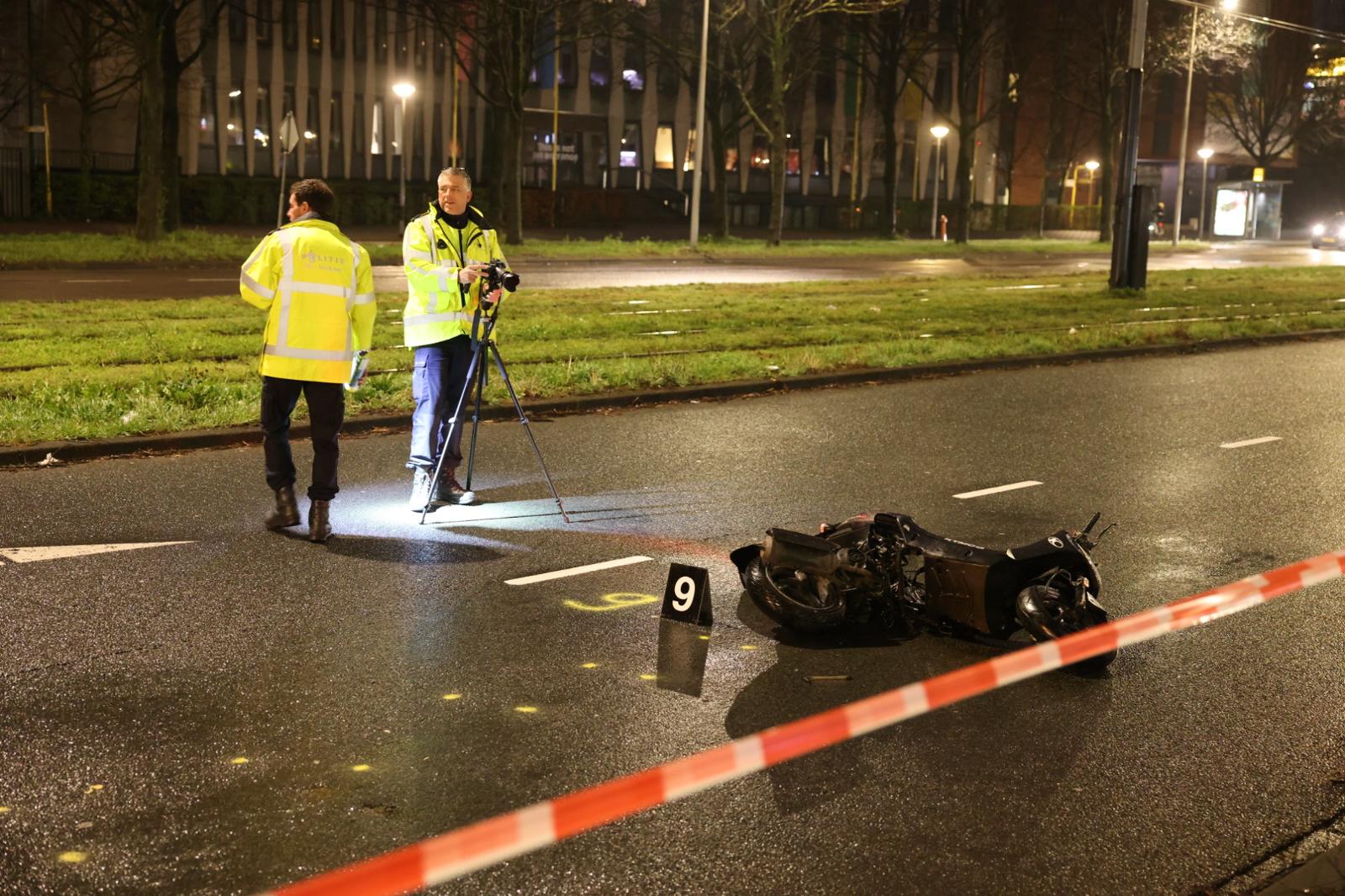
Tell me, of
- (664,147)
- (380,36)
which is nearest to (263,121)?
(380,36)

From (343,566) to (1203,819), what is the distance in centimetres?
431

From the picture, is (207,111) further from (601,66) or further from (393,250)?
(393,250)

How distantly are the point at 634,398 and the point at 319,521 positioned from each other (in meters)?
5.57

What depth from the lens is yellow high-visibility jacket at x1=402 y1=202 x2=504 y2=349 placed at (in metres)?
8.46

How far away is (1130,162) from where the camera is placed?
81.0ft

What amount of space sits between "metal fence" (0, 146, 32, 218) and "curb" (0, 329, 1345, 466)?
1404 inches

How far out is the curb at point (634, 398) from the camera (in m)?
9.92

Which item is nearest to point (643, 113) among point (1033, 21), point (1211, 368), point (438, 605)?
point (1033, 21)

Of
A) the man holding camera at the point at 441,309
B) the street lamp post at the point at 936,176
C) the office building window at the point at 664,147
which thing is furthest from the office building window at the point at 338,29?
the man holding camera at the point at 441,309

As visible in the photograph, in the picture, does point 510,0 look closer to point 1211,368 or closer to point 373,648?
point 1211,368

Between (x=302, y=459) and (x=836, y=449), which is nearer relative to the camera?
(x=302, y=459)

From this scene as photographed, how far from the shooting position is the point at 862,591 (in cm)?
632

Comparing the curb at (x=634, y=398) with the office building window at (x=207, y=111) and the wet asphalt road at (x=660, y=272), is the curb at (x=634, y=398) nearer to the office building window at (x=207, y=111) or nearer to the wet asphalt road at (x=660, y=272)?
the wet asphalt road at (x=660, y=272)

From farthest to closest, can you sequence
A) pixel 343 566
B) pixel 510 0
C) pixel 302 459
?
1. pixel 510 0
2. pixel 302 459
3. pixel 343 566
